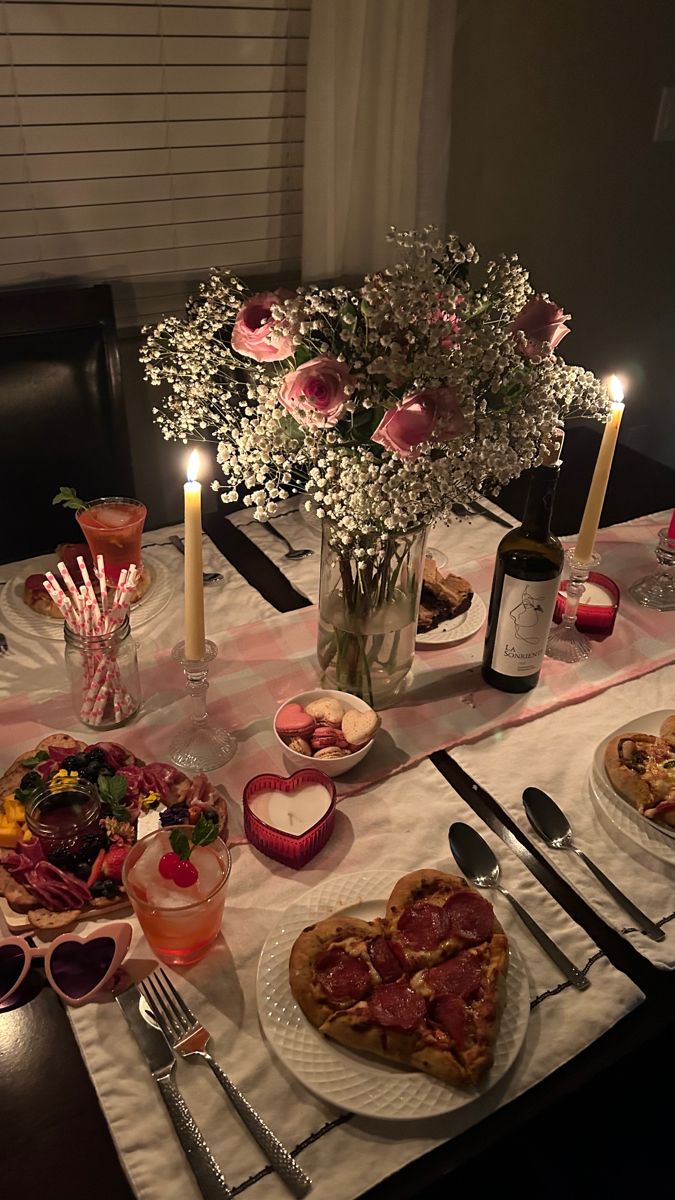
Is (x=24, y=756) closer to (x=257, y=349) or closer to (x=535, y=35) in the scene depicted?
(x=257, y=349)

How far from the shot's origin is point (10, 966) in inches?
33.3

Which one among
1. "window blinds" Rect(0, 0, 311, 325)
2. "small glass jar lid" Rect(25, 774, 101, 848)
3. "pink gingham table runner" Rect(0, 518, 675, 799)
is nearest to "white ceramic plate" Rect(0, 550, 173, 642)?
"pink gingham table runner" Rect(0, 518, 675, 799)

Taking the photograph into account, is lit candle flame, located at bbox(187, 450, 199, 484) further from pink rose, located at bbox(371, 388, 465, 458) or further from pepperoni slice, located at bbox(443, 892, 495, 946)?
pepperoni slice, located at bbox(443, 892, 495, 946)

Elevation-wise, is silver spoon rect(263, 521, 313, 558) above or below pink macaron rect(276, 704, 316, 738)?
below

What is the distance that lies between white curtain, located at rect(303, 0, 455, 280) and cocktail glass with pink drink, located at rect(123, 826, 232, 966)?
59.0 inches

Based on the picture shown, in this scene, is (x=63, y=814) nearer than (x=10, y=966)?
No

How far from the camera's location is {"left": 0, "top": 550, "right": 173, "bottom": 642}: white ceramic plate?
51.2 inches

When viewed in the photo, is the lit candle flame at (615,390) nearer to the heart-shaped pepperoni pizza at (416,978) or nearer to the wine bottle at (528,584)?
the wine bottle at (528,584)

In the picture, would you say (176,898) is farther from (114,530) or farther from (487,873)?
(114,530)

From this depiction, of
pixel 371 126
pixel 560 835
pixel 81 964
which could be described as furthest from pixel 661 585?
pixel 371 126

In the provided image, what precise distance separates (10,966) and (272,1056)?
0.86 ft

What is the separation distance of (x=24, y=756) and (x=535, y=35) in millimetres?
2187

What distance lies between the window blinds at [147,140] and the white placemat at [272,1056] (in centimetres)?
145

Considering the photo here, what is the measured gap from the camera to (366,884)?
93 cm
